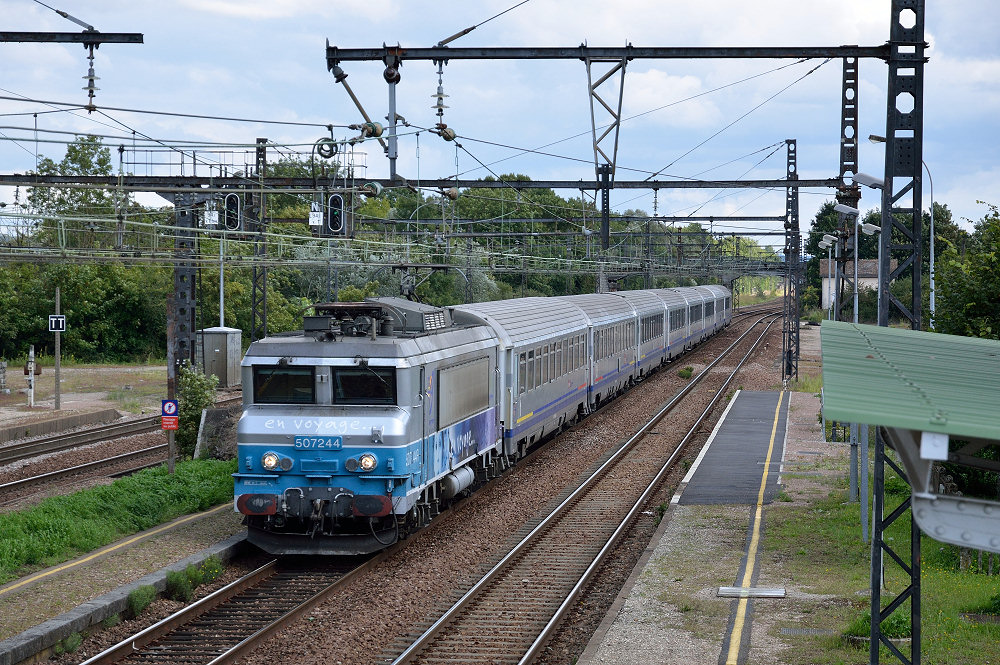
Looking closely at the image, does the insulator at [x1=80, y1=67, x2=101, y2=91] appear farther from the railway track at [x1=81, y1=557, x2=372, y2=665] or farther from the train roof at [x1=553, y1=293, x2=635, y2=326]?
the train roof at [x1=553, y1=293, x2=635, y2=326]

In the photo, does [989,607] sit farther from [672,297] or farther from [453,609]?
[672,297]

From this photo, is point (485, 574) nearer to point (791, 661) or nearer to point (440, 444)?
point (440, 444)

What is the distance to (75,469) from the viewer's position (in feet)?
73.3

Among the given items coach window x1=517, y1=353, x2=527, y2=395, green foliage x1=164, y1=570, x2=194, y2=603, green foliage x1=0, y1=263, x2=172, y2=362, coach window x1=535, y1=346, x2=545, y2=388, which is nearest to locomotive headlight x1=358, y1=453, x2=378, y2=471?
→ green foliage x1=164, y1=570, x2=194, y2=603

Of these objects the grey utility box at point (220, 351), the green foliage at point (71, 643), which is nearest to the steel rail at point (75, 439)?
the grey utility box at point (220, 351)

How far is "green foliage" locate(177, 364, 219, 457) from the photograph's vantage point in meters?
21.6

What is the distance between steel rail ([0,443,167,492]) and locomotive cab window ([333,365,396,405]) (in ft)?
33.1

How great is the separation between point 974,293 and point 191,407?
1530 centimetres

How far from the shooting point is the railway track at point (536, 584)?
1100 centimetres

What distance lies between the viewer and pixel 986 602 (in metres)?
11.8

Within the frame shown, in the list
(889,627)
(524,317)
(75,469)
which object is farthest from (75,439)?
(889,627)

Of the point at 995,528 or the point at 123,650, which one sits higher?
the point at 995,528

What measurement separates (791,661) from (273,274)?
149 ft

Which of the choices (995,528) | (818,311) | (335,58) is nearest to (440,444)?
(335,58)
